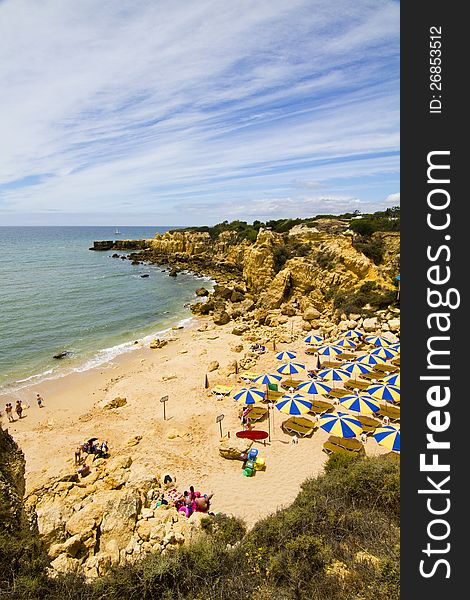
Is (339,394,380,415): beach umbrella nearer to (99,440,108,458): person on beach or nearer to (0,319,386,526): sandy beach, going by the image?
(0,319,386,526): sandy beach

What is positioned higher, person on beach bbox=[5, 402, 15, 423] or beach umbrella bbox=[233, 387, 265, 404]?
beach umbrella bbox=[233, 387, 265, 404]

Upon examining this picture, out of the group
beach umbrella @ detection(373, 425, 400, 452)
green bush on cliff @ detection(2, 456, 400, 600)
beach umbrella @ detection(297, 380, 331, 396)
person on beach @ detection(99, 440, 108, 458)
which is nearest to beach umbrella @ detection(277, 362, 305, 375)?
beach umbrella @ detection(297, 380, 331, 396)

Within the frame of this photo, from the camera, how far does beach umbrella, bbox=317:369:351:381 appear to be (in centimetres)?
1515

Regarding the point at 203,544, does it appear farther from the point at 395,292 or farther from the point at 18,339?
the point at 18,339

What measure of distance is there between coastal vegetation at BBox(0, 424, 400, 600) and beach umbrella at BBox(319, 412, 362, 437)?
405 cm

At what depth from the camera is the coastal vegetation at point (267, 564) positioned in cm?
488

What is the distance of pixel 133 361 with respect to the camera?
72.5 ft

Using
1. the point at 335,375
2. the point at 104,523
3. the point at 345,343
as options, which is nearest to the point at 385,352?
the point at 345,343

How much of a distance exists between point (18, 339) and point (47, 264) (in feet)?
154

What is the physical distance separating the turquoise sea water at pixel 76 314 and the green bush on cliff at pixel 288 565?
56.6 feet

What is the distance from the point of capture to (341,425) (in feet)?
36.9

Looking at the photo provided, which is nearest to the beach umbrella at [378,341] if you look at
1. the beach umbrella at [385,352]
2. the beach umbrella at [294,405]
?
the beach umbrella at [385,352]

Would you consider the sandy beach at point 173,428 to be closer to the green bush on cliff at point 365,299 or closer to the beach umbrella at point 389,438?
the beach umbrella at point 389,438

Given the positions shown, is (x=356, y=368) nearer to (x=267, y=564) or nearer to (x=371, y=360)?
(x=371, y=360)
